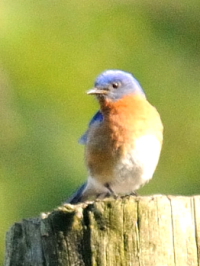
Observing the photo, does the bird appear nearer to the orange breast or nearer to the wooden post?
the orange breast

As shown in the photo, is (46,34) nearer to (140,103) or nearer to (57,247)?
(140,103)

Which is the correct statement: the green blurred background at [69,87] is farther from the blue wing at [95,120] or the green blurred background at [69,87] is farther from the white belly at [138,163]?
the white belly at [138,163]

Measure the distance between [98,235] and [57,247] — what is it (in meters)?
0.17

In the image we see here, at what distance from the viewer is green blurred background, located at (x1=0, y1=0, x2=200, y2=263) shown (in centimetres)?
685

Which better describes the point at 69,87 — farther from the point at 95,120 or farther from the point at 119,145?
the point at 119,145

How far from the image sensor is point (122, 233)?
137 inches

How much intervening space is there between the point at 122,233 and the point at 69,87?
376 cm

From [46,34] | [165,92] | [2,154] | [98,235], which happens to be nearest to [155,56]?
[165,92]

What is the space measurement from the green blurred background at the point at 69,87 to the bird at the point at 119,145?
1.51ft

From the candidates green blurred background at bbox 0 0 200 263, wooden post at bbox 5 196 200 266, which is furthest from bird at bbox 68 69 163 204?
wooden post at bbox 5 196 200 266

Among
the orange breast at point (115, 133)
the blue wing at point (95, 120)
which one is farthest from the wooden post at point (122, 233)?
the blue wing at point (95, 120)

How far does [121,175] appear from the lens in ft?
20.5

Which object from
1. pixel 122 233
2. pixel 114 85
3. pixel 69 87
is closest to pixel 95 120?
pixel 114 85

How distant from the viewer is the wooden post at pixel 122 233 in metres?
3.44
